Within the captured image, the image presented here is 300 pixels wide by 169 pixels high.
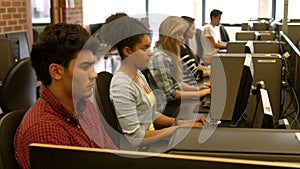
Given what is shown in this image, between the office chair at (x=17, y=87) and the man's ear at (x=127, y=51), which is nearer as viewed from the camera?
the man's ear at (x=127, y=51)

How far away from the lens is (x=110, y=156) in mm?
782

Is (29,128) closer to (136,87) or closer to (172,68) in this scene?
(136,87)

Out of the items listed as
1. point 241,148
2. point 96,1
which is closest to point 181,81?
point 241,148

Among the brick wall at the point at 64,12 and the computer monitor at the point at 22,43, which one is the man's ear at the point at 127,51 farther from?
the brick wall at the point at 64,12

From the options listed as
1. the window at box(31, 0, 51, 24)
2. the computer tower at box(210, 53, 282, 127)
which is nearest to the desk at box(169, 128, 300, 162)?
the computer tower at box(210, 53, 282, 127)

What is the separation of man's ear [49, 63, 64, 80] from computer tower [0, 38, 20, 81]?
2.12m

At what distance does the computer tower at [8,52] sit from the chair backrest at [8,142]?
2.04m

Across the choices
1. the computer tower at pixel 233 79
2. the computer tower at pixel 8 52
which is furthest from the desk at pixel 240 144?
the computer tower at pixel 8 52

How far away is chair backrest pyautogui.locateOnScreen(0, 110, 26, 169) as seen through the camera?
1230mm

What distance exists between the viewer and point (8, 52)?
328 cm

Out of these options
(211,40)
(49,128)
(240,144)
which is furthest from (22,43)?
(240,144)

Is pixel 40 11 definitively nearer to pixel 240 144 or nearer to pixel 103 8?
pixel 103 8

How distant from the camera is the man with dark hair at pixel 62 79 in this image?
48.8 inches

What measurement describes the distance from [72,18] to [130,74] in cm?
413
